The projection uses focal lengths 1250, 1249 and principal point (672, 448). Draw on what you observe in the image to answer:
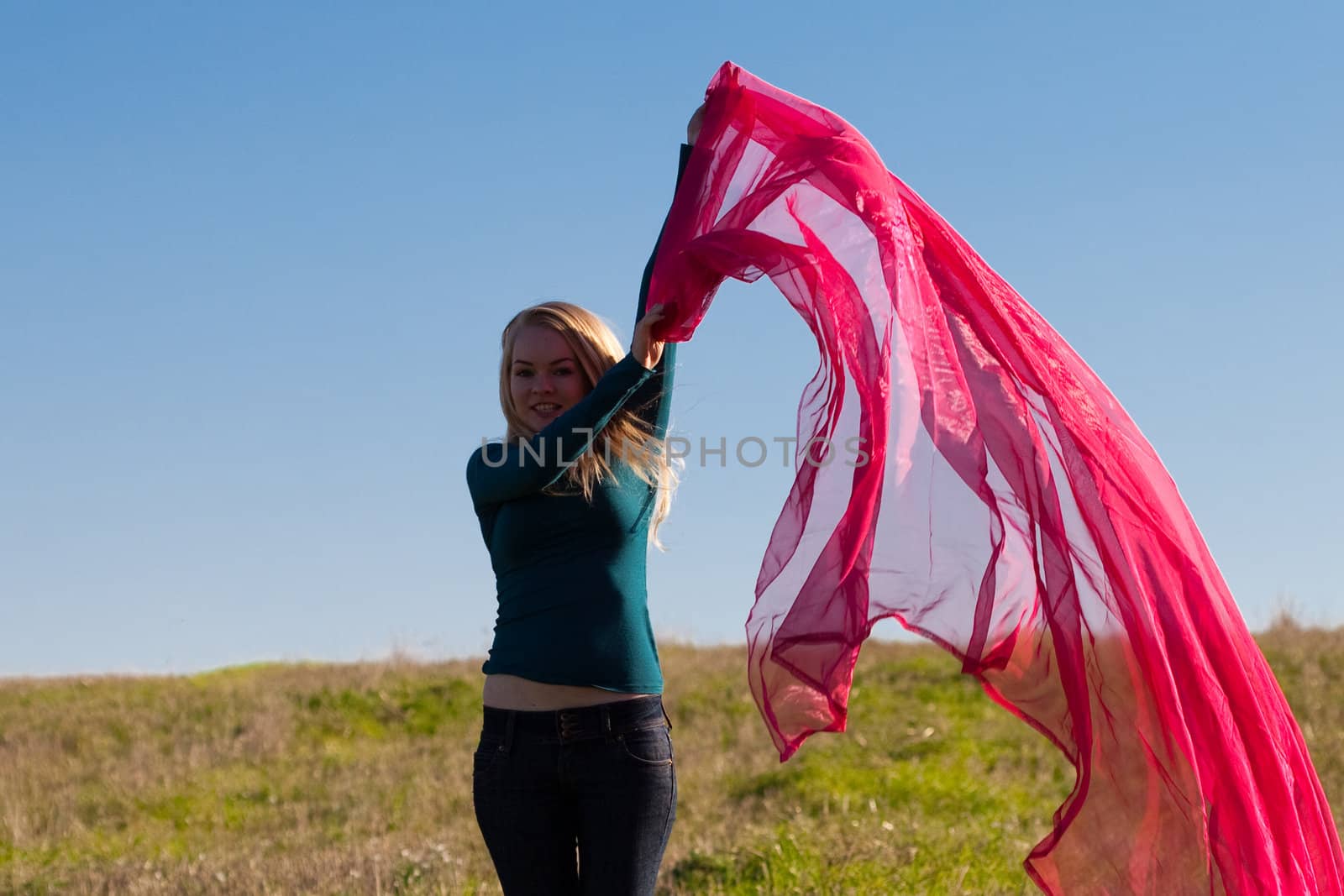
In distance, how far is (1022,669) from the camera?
3754mm

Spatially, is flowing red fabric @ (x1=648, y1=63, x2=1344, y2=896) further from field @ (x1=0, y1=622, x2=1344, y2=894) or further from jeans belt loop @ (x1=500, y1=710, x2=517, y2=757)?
field @ (x1=0, y1=622, x2=1344, y2=894)

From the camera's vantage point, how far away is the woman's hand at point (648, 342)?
347 centimetres

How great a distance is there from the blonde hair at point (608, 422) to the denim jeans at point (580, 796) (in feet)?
2.12

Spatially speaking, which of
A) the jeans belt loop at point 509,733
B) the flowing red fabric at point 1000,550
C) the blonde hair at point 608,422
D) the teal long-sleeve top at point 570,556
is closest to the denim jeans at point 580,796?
the jeans belt loop at point 509,733

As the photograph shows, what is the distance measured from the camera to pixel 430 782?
10.5 metres

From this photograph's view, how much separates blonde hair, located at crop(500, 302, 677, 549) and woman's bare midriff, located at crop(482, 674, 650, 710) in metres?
0.55

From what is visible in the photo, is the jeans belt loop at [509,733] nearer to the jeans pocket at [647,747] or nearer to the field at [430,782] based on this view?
the jeans pocket at [647,747]

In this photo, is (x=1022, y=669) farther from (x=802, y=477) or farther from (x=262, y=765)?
(x=262, y=765)

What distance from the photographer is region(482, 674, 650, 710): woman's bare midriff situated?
3344mm

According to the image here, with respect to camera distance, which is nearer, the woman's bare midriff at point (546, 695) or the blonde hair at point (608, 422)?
the woman's bare midriff at point (546, 695)

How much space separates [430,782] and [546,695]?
7649mm

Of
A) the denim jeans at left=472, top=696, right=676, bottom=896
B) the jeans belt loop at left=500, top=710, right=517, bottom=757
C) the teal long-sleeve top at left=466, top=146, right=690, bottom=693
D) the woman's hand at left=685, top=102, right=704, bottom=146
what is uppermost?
the woman's hand at left=685, top=102, right=704, bottom=146

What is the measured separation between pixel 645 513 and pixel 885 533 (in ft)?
2.49

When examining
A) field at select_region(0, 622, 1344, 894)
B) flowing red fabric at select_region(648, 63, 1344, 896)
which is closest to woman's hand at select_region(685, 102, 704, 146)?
flowing red fabric at select_region(648, 63, 1344, 896)
